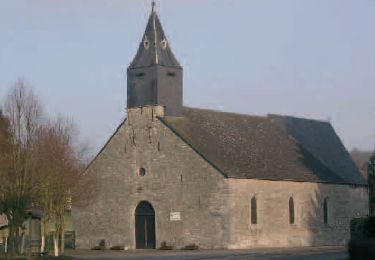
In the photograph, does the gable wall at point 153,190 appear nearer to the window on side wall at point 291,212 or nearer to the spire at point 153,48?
the spire at point 153,48

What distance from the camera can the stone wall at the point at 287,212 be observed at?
5094cm

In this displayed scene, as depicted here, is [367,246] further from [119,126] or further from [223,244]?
[119,126]

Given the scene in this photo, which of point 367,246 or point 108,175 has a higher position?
point 108,175

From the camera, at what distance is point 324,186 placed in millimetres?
58656

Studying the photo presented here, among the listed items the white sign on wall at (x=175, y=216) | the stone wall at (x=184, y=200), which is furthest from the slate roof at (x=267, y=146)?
the white sign on wall at (x=175, y=216)

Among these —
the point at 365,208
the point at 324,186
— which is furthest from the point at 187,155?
the point at 365,208

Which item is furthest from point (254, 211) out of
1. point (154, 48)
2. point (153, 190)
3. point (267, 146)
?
point (154, 48)

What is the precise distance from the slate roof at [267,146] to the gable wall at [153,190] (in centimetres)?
122

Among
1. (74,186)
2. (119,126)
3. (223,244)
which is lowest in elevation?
(223,244)

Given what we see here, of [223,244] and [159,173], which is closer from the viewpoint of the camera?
[223,244]

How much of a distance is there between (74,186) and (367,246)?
23166 millimetres

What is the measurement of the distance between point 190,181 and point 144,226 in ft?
16.1

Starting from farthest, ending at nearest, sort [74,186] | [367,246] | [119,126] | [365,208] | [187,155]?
[365,208] → [119,126] → [187,155] → [74,186] → [367,246]

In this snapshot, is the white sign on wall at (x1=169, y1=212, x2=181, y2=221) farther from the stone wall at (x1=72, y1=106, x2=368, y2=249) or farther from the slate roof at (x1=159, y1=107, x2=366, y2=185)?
the slate roof at (x1=159, y1=107, x2=366, y2=185)
